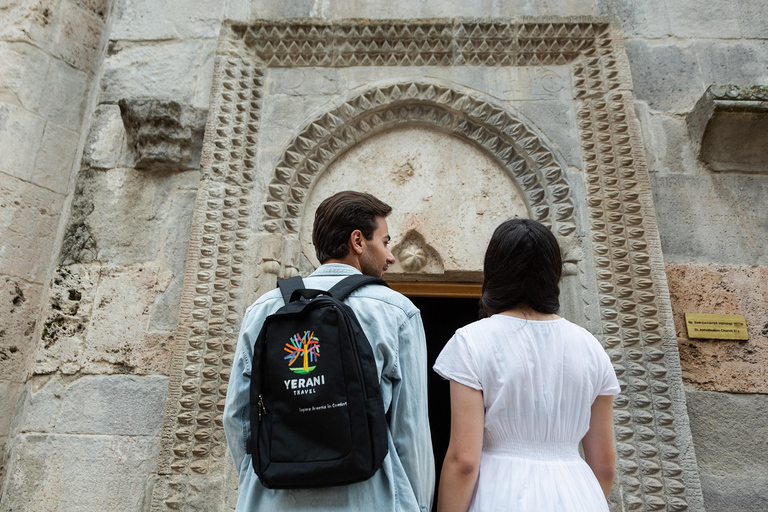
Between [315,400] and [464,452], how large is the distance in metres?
0.41

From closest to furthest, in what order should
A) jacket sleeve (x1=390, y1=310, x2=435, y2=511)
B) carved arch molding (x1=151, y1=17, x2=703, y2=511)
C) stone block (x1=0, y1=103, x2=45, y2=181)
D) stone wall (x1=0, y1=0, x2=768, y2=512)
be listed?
jacket sleeve (x1=390, y1=310, x2=435, y2=511) < carved arch molding (x1=151, y1=17, x2=703, y2=511) < stone wall (x1=0, y1=0, x2=768, y2=512) < stone block (x1=0, y1=103, x2=45, y2=181)

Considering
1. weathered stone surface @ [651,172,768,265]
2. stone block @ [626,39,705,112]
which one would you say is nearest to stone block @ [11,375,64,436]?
weathered stone surface @ [651,172,768,265]

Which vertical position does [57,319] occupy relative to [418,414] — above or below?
above

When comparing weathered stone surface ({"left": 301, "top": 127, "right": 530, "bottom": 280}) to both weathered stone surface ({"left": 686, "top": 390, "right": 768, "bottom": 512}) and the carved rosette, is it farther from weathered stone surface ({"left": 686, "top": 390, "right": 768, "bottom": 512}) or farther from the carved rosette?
weathered stone surface ({"left": 686, "top": 390, "right": 768, "bottom": 512})

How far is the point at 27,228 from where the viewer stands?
10.6 ft

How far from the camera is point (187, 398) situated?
104 inches

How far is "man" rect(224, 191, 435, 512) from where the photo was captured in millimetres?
1242

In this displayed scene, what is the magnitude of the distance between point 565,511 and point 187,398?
6.33 feet

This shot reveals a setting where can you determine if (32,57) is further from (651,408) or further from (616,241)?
(651,408)

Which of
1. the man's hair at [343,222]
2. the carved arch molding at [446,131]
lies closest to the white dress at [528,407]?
the man's hair at [343,222]

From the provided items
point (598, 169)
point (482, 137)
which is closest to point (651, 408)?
point (598, 169)

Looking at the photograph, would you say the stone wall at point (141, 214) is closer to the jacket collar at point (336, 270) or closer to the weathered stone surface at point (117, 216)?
the weathered stone surface at point (117, 216)

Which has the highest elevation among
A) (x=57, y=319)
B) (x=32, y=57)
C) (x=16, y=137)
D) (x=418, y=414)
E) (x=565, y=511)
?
(x=32, y=57)

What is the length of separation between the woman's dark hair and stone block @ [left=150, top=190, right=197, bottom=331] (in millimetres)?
2026
